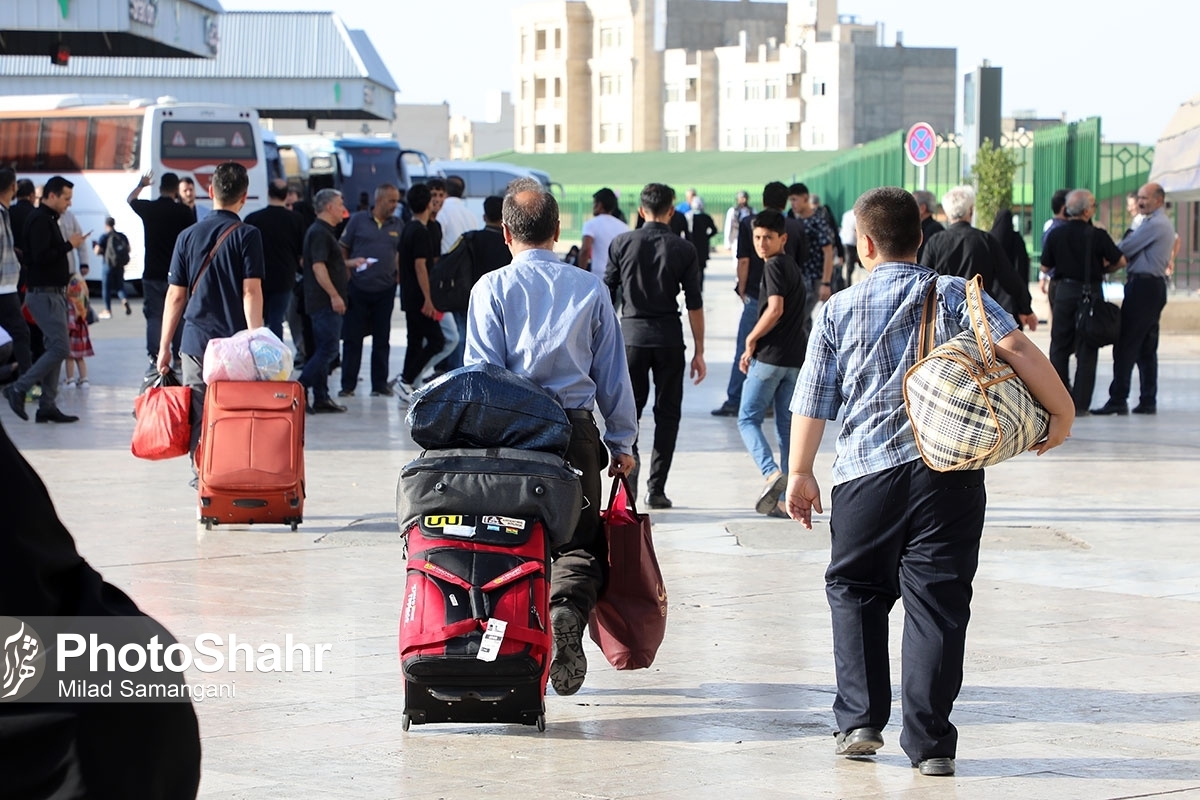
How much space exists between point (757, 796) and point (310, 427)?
9.33 meters

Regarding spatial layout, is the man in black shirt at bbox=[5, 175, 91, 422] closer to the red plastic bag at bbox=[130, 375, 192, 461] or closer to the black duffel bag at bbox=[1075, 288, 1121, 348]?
the red plastic bag at bbox=[130, 375, 192, 461]

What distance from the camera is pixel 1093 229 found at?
45.9 ft

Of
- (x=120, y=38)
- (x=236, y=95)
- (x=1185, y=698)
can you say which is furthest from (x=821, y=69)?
(x=1185, y=698)

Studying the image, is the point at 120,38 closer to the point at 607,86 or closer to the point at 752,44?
the point at 607,86

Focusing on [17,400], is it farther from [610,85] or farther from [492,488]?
[610,85]

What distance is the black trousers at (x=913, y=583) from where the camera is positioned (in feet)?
16.2

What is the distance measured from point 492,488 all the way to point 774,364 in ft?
15.0

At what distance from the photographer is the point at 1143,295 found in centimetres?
1458

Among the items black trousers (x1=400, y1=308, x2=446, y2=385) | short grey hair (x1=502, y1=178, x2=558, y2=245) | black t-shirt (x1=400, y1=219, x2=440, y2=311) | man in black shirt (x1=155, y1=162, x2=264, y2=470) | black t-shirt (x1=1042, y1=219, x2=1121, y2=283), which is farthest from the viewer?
black trousers (x1=400, y1=308, x2=446, y2=385)

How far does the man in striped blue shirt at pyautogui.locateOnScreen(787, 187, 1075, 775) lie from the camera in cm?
494

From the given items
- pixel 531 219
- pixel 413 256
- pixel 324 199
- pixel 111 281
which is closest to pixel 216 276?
pixel 531 219

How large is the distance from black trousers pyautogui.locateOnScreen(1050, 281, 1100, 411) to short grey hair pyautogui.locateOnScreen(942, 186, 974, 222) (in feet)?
8.33

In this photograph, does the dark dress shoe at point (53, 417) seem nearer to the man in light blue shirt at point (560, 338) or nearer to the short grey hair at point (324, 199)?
the short grey hair at point (324, 199)

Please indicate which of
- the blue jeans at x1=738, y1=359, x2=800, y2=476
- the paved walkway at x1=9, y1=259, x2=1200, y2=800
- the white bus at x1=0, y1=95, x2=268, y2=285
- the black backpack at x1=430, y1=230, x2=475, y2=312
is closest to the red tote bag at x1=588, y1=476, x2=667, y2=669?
the paved walkway at x1=9, y1=259, x2=1200, y2=800
